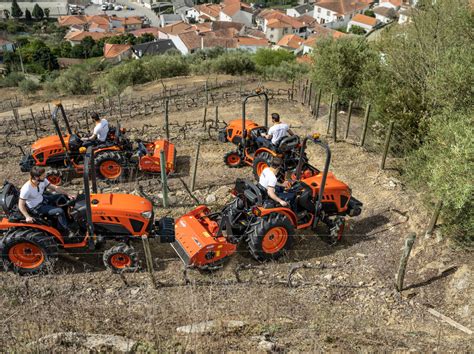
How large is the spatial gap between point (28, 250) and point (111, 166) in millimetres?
3786

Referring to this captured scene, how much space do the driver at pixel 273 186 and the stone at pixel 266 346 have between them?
8.79ft

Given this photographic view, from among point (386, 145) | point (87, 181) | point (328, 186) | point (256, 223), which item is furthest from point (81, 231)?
point (386, 145)

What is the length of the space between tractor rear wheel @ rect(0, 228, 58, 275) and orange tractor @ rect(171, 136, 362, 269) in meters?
2.05

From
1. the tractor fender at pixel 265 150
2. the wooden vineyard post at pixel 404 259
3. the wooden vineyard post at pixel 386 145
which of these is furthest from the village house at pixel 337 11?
the wooden vineyard post at pixel 404 259

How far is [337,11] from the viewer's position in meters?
71.3

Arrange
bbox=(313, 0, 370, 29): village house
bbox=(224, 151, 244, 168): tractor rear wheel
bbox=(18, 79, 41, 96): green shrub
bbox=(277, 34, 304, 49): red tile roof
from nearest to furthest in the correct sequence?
1. bbox=(224, 151, 244, 168): tractor rear wheel
2. bbox=(18, 79, 41, 96): green shrub
3. bbox=(277, 34, 304, 49): red tile roof
4. bbox=(313, 0, 370, 29): village house

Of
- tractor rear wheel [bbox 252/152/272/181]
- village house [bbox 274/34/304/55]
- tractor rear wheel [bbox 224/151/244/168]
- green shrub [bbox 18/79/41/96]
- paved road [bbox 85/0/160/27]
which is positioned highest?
tractor rear wheel [bbox 252/152/272/181]

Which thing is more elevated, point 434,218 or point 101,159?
point 434,218

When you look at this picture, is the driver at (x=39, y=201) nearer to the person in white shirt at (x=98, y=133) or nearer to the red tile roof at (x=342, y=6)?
the person in white shirt at (x=98, y=133)

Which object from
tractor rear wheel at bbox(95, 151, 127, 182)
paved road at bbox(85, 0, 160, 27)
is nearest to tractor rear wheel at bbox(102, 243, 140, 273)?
tractor rear wheel at bbox(95, 151, 127, 182)

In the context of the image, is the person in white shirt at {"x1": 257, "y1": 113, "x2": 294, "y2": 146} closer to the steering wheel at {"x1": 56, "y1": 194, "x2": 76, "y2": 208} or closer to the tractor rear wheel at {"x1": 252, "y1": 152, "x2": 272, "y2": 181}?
the tractor rear wheel at {"x1": 252, "y1": 152, "x2": 272, "y2": 181}

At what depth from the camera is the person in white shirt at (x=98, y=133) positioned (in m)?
10.1

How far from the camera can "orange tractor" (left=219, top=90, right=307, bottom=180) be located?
1020 cm

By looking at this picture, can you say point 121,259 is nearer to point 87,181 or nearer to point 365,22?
point 87,181
